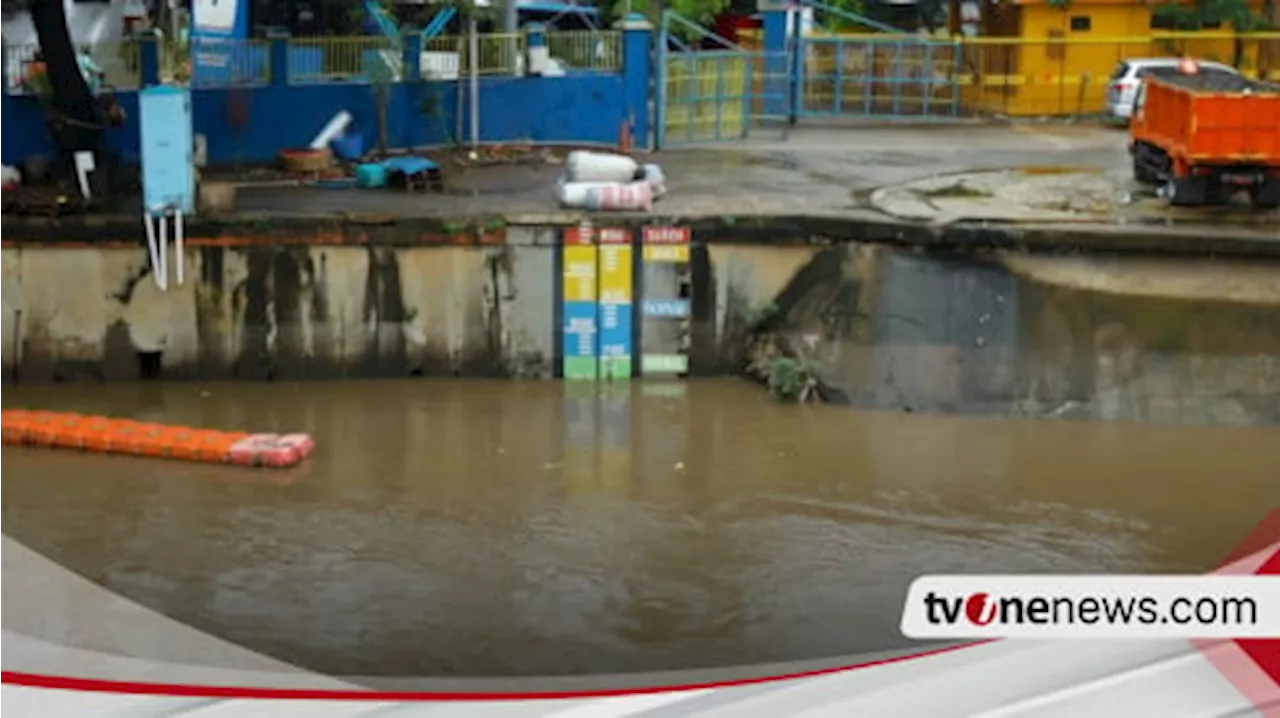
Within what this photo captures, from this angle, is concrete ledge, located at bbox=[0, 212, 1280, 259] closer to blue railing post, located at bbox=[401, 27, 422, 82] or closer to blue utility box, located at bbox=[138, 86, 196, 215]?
blue utility box, located at bbox=[138, 86, 196, 215]

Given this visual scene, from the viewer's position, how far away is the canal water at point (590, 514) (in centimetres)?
749

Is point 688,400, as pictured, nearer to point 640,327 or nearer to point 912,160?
point 640,327

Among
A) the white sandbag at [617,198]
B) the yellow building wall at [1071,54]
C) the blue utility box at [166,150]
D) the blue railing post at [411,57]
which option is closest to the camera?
the blue utility box at [166,150]

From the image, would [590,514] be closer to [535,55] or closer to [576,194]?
[576,194]

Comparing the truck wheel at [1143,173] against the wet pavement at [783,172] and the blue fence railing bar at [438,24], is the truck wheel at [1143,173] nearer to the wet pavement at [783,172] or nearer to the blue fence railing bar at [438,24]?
the wet pavement at [783,172]

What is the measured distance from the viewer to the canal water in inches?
295

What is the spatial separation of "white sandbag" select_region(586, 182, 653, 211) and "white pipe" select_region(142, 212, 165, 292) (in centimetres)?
367

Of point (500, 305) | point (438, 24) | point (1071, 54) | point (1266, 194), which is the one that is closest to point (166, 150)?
point (500, 305)

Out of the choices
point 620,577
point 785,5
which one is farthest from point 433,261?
point 785,5

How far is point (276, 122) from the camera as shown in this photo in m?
17.4

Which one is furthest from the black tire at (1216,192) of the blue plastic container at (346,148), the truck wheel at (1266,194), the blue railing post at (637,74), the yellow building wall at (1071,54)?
the yellow building wall at (1071,54)

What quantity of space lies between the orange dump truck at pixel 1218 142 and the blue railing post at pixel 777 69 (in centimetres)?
864

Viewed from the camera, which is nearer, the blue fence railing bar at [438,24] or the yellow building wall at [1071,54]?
the blue fence railing bar at [438,24]

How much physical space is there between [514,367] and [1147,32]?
15.0 metres
